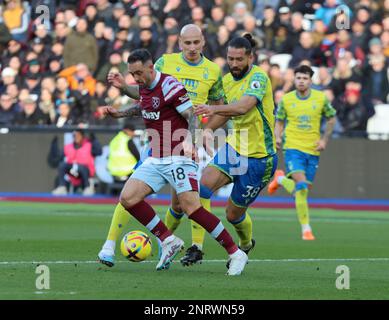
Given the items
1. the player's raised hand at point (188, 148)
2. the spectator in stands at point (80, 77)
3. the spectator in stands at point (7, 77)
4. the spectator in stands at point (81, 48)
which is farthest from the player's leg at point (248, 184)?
the spectator in stands at point (7, 77)

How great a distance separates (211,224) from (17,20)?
17844 mm

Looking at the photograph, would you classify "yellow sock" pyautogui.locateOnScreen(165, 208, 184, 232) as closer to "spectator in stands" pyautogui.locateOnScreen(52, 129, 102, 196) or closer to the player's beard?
the player's beard

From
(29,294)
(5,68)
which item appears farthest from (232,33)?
(29,294)

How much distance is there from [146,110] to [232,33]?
14.2 meters

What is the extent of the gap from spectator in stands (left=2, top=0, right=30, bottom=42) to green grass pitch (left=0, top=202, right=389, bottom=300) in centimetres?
839

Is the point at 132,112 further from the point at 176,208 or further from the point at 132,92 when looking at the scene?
the point at 176,208

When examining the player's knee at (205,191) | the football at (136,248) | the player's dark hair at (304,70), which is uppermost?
the player's dark hair at (304,70)

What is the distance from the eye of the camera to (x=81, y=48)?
27.4 meters

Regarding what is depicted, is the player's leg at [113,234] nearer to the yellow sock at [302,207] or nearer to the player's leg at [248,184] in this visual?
the player's leg at [248,184]

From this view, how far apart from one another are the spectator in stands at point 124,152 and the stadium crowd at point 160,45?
620mm

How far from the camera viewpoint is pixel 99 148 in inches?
1037

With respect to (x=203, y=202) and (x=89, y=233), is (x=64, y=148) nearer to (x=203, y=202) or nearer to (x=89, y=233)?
(x=89, y=233)

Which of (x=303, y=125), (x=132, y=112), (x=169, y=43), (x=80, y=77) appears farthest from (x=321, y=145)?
(x=80, y=77)

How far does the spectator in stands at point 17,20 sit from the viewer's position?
28.5 metres
